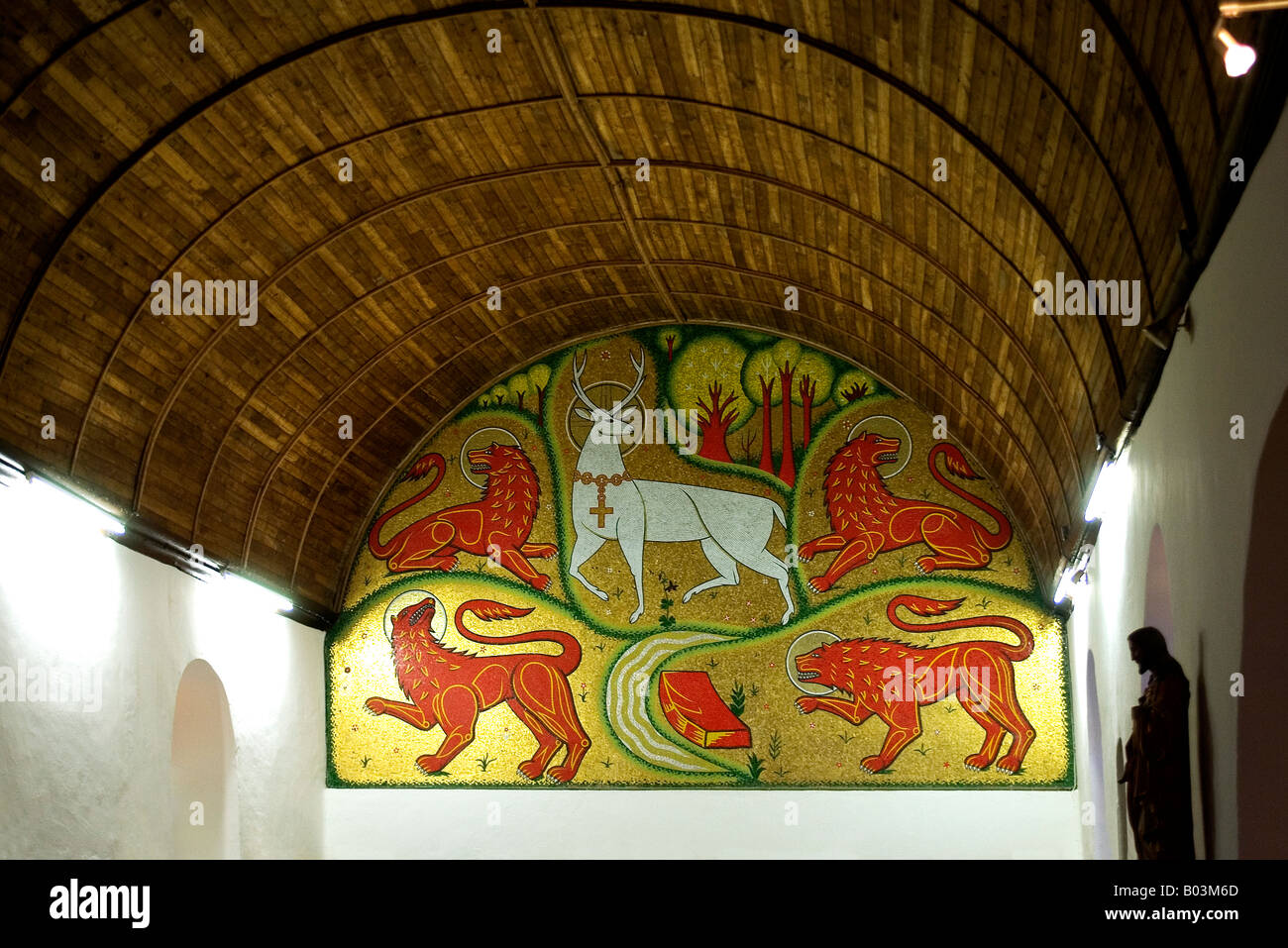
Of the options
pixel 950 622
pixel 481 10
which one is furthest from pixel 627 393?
pixel 481 10

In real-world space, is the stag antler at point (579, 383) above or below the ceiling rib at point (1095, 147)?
above

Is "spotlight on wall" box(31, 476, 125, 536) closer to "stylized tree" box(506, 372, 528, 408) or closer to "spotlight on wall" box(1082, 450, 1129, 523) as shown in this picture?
"stylized tree" box(506, 372, 528, 408)

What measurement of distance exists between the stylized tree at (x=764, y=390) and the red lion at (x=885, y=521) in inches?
38.8

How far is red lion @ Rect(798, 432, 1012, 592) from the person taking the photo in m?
22.6

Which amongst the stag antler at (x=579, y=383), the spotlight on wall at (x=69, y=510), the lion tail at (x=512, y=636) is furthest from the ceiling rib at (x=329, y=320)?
the lion tail at (x=512, y=636)

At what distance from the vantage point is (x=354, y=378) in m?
21.6

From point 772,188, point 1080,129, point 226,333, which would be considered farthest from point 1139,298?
point 226,333

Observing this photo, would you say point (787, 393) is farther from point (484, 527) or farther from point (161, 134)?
point (161, 134)

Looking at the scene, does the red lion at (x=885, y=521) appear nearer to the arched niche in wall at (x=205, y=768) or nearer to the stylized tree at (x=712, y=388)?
the stylized tree at (x=712, y=388)

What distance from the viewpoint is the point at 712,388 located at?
77.0ft

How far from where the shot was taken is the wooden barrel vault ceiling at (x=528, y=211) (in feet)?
40.2

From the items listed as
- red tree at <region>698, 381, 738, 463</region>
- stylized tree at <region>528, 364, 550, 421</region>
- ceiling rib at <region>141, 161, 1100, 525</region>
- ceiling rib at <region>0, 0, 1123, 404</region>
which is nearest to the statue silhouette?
ceiling rib at <region>0, 0, 1123, 404</region>

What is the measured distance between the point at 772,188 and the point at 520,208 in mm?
3502
